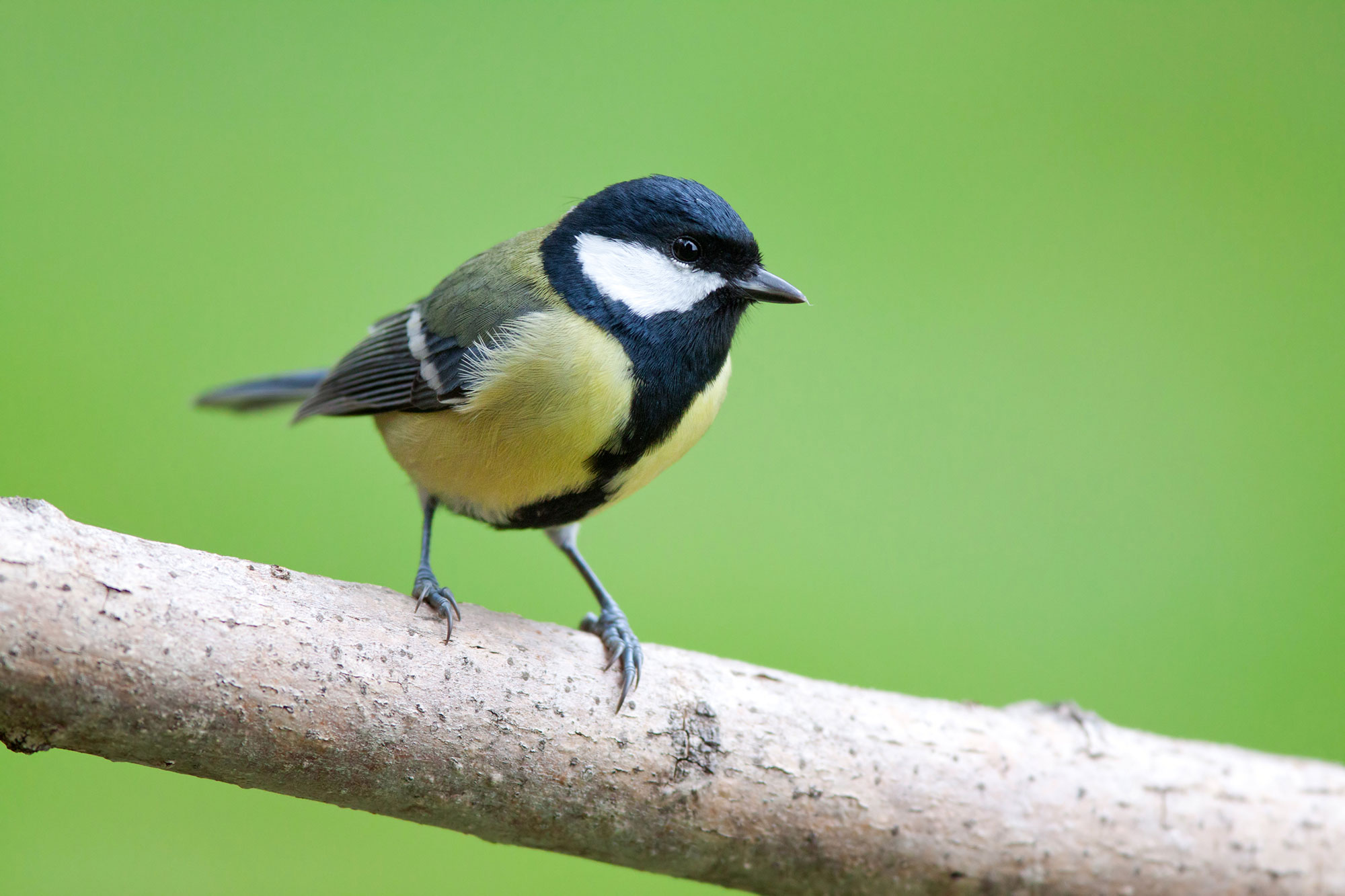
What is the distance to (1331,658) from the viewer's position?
234cm

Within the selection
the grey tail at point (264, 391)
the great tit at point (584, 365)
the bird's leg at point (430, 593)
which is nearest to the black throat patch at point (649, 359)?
the great tit at point (584, 365)

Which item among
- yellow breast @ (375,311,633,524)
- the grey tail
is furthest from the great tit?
the grey tail

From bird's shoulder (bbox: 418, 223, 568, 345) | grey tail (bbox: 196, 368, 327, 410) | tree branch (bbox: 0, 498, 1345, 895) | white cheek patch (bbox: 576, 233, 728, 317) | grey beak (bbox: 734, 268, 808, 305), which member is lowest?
tree branch (bbox: 0, 498, 1345, 895)

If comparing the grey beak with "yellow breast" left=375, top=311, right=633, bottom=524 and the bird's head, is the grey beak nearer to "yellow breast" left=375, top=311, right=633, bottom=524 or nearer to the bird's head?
A: the bird's head

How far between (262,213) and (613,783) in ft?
5.78

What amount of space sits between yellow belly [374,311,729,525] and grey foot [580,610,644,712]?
186 millimetres

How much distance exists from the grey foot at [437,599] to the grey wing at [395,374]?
0.26 meters

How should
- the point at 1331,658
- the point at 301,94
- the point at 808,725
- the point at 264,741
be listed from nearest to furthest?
the point at 264,741
the point at 808,725
the point at 1331,658
the point at 301,94

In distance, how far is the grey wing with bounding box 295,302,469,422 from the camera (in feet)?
5.05

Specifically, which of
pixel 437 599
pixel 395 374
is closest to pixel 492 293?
pixel 395 374

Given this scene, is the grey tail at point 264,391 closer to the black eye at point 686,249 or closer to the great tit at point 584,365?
the great tit at point 584,365

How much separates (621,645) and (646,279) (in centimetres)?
52

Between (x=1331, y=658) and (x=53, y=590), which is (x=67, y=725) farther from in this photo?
(x=1331, y=658)

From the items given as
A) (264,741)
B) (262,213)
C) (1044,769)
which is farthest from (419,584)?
(262,213)
